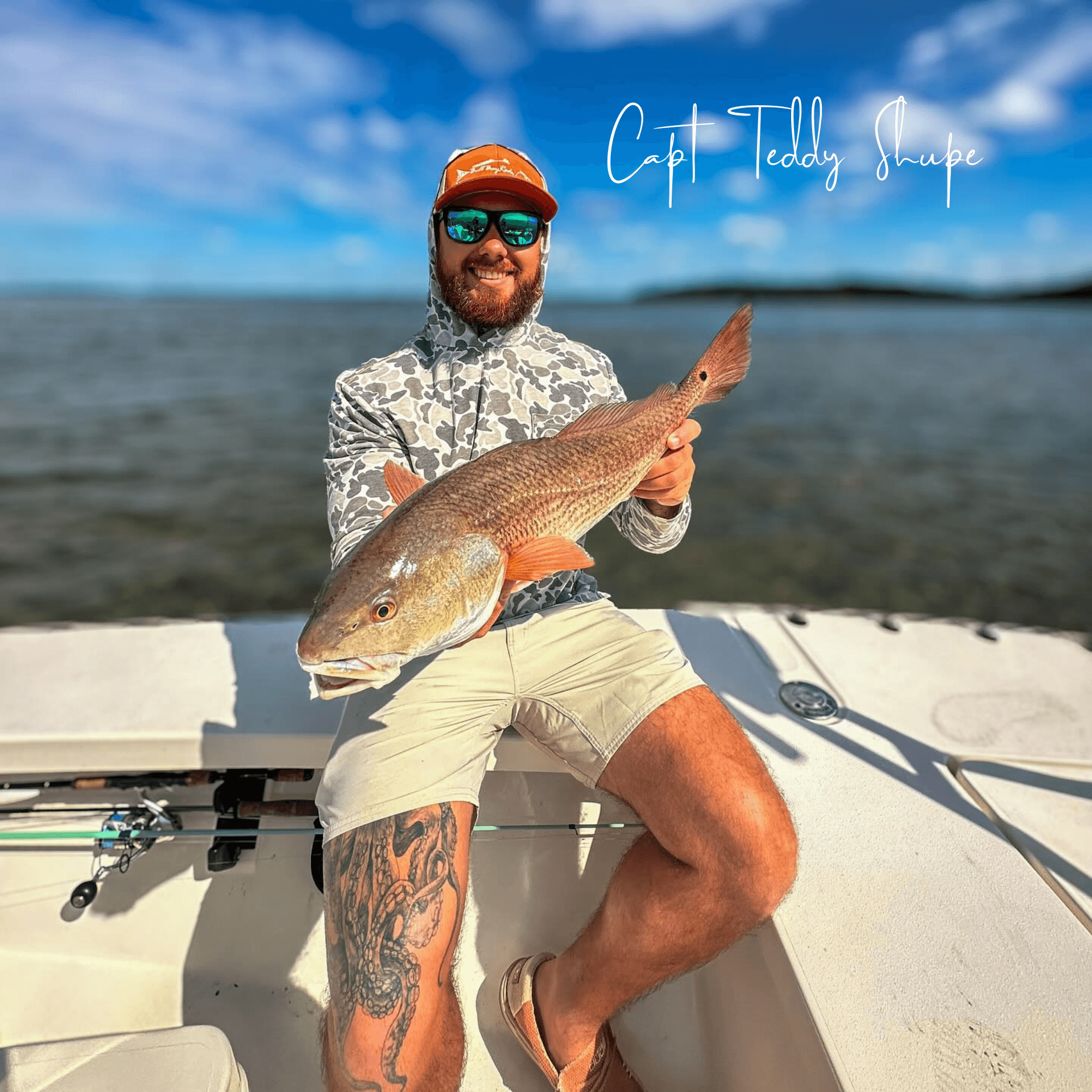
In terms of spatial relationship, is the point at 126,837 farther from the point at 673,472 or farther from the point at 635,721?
the point at 673,472

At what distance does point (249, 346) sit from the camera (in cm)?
4450

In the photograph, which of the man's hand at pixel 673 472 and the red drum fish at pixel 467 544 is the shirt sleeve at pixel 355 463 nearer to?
the red drum fish at pixel 467 544

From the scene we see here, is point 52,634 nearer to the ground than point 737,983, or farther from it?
farther from it

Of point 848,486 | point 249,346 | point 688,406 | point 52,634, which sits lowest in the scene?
point 848,486

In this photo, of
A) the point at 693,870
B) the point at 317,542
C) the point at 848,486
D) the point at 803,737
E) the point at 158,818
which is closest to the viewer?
the point at 693,870

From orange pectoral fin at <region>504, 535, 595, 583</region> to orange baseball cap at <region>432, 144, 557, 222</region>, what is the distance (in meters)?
1.78

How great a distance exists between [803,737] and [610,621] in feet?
3.02

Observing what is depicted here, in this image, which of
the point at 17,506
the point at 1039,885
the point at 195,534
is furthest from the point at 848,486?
the point at 17,506

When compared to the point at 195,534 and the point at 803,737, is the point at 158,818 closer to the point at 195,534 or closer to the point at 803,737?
the point at 803,737

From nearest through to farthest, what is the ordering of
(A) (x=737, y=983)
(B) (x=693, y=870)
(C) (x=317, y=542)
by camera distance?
(B) (x=693, y=870) → (A) (x=737, y=983) → (C) (x=317, y=542)

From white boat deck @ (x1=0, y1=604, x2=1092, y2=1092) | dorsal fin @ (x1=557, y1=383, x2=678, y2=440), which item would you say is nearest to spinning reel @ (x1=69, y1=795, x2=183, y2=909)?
white boat deck @ (x1=0, y1=604, x2=1092, y2=1092)

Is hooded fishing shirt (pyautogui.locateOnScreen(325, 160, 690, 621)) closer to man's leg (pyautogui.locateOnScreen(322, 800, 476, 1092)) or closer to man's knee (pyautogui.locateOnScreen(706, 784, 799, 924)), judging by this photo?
man's leg (pyautogui.locateOnScreen(322, 800, 476, 1092))

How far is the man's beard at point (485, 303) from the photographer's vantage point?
10.3 feet

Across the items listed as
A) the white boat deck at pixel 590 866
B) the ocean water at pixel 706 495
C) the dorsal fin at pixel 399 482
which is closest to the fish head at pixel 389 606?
the dorsal fin at pixel 399 482
